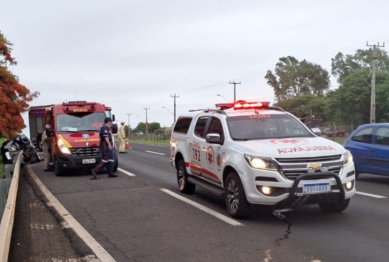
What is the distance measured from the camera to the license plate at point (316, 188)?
733cm

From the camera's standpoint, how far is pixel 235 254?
6086 millimetres

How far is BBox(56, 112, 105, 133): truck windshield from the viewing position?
51.8 ft

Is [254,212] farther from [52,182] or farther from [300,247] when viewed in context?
[52,182]

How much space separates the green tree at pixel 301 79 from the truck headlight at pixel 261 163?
8753 centimetres

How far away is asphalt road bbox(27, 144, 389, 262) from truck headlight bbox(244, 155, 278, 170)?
91cm

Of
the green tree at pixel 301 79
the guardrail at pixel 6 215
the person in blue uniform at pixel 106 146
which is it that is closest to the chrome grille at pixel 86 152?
the person in blue uniform at pixel 106 146

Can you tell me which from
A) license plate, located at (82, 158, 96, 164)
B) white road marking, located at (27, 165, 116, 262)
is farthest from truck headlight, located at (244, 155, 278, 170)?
license plate, located at (82, 158, 96, 164)

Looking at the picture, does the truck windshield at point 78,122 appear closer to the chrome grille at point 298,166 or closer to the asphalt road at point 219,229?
the asphalt road at point 219,229

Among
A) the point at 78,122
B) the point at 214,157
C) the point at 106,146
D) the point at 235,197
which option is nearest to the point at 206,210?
the point at 214,157

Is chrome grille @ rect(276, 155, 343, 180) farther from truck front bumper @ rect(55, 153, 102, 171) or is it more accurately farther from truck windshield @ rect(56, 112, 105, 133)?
truck windshield @ rect(56, 112, 105, 133)

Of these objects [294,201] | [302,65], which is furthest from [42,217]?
[302,65]

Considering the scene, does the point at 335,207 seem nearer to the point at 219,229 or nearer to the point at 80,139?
the point at 219,229

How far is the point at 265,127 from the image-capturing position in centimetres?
886

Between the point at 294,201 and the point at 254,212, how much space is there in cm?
127
